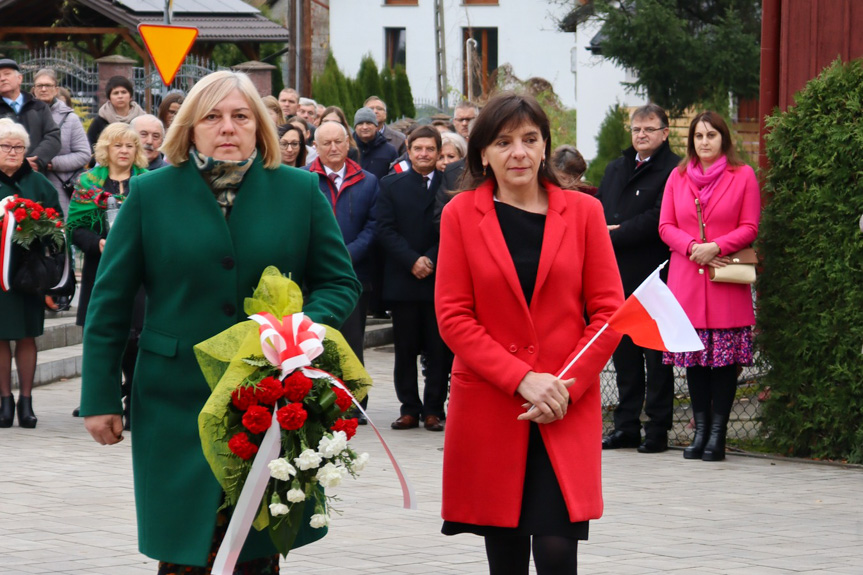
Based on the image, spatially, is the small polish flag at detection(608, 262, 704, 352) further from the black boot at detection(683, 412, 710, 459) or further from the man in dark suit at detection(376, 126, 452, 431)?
the man in dark suit at detection(376, 126, 452, 431)

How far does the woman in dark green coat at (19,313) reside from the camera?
10.8m

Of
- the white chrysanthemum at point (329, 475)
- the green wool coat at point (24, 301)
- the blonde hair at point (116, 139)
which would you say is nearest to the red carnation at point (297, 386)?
the white chrysanthemum at point (329, 475)

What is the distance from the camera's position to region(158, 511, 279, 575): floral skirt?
4508 mm

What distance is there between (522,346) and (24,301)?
6.92 metres

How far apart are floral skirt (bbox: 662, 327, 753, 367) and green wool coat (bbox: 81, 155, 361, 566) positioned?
17.5 feet

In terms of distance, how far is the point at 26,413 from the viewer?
10914 mm

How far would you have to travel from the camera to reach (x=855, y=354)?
9.19 meters

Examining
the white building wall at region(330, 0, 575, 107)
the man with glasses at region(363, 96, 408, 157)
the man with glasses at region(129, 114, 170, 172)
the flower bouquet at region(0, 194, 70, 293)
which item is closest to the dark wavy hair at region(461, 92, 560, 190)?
the flower bouquet at region(0, 194, 70, 293)

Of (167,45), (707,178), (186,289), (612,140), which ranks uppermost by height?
(167,45)

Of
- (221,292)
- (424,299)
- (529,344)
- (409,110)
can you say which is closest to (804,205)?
(424,299)

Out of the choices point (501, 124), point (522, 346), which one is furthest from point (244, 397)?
point (501, 124)

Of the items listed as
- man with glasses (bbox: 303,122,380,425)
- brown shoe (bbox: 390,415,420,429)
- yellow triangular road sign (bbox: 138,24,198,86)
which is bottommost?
brown shoe (bbox: 390,415,420,429)

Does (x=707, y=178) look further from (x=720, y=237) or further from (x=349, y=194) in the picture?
(x=349, y=194)

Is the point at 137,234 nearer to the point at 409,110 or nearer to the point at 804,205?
the point at 804,205
